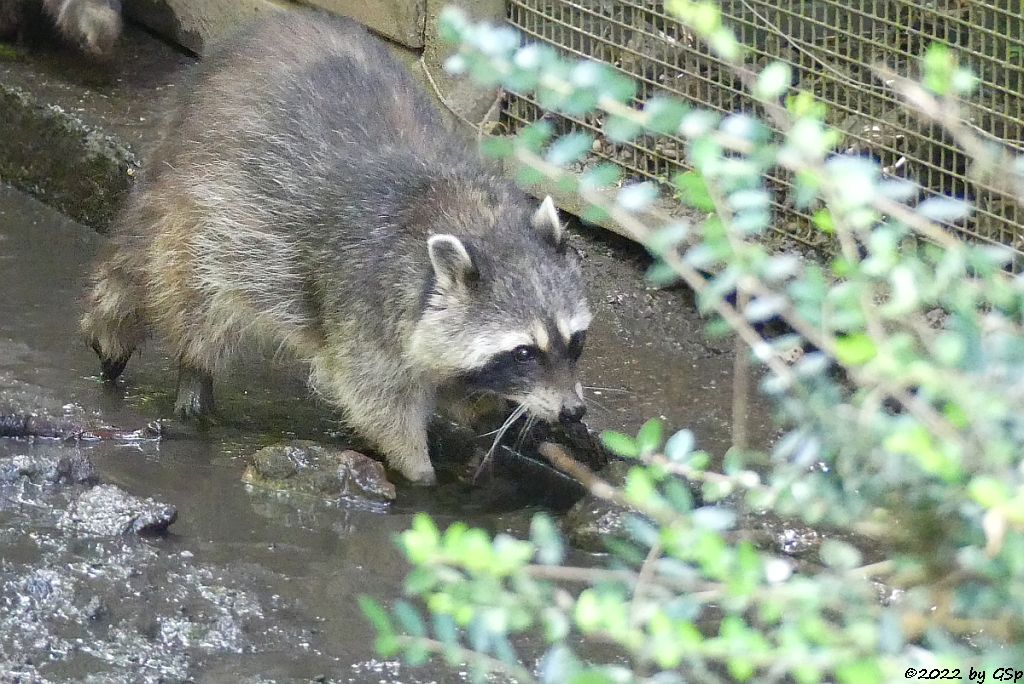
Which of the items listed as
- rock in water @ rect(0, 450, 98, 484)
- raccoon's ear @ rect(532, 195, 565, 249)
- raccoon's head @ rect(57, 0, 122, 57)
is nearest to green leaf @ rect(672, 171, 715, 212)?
raccoon's ear @ rect(532, 195, 565, 249)

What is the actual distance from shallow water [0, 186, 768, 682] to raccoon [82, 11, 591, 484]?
Answer: 288 mm

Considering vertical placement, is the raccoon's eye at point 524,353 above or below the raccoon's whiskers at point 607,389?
above

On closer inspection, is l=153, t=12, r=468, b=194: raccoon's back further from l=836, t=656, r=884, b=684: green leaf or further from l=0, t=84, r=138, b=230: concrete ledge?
l=836, t=656, r=884, b=684: green leaf

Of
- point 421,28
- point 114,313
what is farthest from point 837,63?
point 114,313

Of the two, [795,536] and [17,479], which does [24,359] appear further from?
[795,536]

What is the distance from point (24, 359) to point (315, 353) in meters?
1.32

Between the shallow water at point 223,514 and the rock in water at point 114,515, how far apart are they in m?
0.05

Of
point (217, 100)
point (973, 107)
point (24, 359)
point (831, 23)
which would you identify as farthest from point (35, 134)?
point (973, 107)

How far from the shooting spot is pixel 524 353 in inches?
182

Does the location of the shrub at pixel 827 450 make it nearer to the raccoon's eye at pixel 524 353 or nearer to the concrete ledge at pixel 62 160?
the raccoon's eye at pixel 524 353

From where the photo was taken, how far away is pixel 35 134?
7.32 m

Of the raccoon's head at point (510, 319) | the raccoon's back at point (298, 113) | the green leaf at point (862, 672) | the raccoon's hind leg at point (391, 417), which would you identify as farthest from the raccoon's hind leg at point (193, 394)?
the green leaf at point (862, 672)

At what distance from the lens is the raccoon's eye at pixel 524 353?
4605 millimetres

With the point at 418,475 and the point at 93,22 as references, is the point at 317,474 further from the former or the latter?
the point at 93,22
